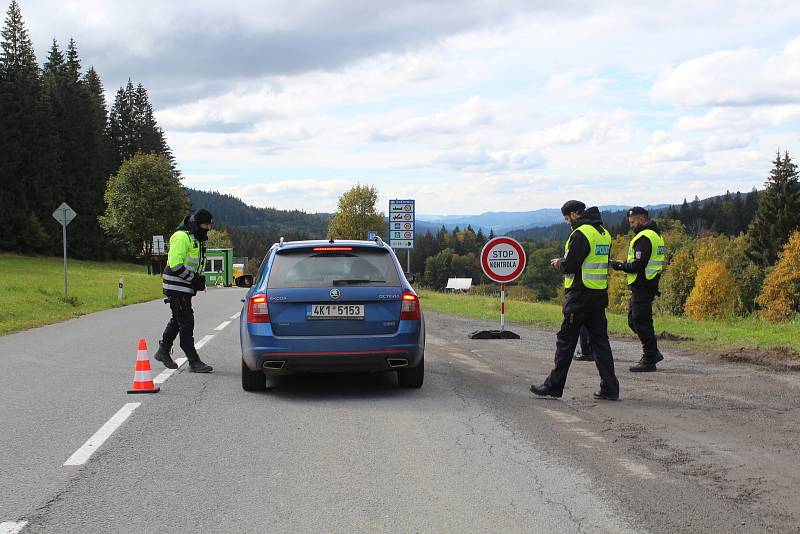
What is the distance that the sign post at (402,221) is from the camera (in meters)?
30.5

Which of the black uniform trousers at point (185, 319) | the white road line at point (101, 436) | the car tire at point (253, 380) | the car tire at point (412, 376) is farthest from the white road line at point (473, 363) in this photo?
the white road line at point (101, 436)

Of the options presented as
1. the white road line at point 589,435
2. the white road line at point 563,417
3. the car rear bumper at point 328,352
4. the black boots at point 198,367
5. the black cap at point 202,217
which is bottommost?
the black boots at point 198,367

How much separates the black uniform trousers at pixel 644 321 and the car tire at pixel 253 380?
468 centimetres

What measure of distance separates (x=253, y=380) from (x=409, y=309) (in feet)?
6.06

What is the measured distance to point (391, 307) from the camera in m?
7.71

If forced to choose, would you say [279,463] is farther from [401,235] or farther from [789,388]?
[401,235]

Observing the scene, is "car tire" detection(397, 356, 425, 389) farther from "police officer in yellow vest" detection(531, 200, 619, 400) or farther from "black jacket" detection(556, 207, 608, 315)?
"black jacket" detection(556, 207, 608, 315)

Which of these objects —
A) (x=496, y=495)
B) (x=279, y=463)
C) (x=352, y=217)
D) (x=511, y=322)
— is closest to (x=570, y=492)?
(x=496, y=495)

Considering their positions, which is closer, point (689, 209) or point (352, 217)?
point (352, 217)

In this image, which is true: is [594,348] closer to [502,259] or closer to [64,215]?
[502,259]

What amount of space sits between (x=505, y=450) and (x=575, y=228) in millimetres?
3084

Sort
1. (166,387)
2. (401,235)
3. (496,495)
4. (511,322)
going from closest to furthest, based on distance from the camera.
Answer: (496,495) < (166,387) < (511,322) < (401,235)

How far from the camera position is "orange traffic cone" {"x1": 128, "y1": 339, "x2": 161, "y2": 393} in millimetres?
8055

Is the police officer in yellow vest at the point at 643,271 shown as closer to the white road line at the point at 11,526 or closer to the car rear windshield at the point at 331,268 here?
the car rear windshield at the point at 331,268
